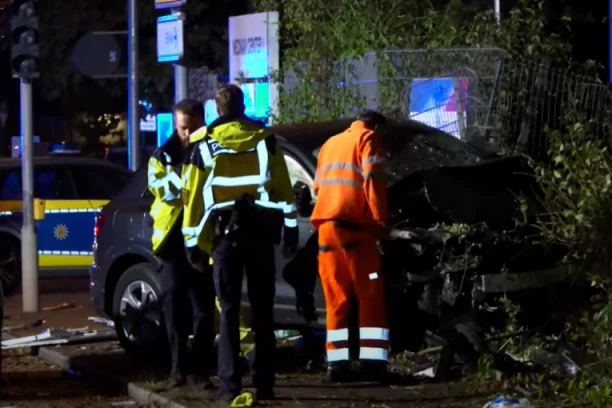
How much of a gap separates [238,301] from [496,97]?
3621 millimetres

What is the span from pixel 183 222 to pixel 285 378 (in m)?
1.49

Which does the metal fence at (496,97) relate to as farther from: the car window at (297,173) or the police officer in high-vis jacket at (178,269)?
the police officer in high-vis jacket at (178,269)

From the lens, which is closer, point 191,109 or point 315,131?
point 191,109

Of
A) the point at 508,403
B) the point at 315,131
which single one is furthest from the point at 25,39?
the point at 508,403

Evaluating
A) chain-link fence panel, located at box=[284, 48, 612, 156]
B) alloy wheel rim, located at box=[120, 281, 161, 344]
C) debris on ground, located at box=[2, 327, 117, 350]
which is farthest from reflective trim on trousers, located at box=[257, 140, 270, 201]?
debris on ground, located at box=[2, 327, 117, 350]

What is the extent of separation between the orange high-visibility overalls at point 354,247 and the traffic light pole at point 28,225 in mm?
5843

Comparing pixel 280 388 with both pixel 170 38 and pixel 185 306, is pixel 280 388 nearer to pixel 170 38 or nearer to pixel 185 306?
pixel 185 306

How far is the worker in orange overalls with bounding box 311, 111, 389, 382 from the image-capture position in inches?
319

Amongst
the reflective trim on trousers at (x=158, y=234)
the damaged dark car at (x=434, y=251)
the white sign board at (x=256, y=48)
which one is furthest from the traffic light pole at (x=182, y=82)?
the reflective trim on trousers at (x=158, y=234)

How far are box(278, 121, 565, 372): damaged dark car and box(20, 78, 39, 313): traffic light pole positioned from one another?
532cm

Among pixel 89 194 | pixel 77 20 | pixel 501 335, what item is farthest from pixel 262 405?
pixel 77 20

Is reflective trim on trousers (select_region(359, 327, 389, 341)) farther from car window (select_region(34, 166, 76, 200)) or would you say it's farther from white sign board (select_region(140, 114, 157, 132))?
white sign board (select_region(140, 114, 157, 132))

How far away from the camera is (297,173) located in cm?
919

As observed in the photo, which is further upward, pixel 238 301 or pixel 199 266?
pixel 199 266
